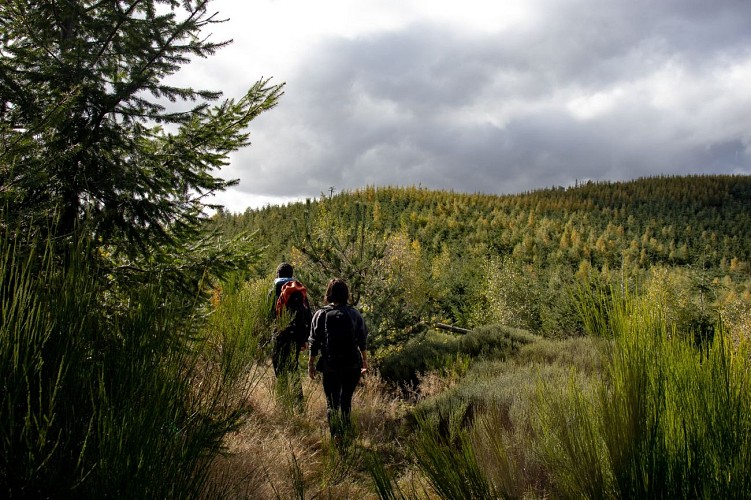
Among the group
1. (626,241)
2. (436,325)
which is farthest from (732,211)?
(436,325)

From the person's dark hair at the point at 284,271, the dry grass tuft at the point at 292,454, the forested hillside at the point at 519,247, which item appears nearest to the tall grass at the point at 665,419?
the forested hillside at the point at 519,247

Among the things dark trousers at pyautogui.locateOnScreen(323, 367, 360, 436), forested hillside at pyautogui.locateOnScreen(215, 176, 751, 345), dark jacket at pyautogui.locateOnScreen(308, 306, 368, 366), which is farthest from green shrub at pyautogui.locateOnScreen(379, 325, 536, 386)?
dark jacket at pyautogui.locateOnScreen(308, 306, 368, 366)

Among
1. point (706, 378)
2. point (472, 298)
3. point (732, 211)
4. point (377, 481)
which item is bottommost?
point (472, 298)

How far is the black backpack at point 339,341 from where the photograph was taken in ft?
15.6

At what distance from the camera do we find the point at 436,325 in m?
11.3

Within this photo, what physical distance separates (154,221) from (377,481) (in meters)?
2.57

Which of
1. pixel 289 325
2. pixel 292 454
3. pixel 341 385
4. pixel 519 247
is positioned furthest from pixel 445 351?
pixel 519 247

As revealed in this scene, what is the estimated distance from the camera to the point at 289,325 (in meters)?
5.76

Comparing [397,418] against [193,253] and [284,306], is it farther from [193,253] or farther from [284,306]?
[193,253]

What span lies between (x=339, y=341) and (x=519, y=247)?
35313 mm

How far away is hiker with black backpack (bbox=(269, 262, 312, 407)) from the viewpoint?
5500 millimetres

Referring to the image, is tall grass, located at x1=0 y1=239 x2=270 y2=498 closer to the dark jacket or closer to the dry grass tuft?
the dry grass tuft

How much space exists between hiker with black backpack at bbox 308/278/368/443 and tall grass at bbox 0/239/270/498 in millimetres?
2748

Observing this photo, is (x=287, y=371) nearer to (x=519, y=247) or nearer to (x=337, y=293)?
(x=337, y=293)
